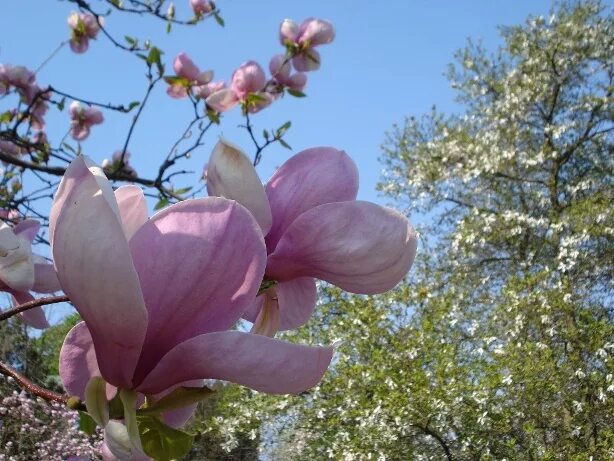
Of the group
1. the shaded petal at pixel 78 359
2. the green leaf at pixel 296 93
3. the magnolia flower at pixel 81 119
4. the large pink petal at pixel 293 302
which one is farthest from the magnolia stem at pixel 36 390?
the magnolia flower at pixel 81 119

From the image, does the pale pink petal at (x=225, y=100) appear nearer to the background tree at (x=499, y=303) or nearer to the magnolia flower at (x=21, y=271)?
the magnolia flower at (x=21, y=271)

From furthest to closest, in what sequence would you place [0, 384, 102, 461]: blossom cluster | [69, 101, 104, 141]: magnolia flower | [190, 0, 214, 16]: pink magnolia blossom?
[0, 384, 102, 461]: blossom cluster, [69, 101, 104, 141]: magnolia flower, [190, 0, 214, 16]: pink magnolia blossom

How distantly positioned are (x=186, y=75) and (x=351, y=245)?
6.22 ft

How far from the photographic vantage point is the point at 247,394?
20.0 feet

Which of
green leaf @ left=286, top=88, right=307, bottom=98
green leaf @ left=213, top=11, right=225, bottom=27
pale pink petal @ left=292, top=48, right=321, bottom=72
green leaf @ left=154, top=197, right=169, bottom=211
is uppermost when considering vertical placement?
green leaf @ left=213, top=11, right=225, bottom=27

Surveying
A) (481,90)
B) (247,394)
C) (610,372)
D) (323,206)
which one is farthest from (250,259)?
(481,90)

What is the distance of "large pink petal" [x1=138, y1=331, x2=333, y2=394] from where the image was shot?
1.12 feet

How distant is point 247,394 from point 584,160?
5289 mm

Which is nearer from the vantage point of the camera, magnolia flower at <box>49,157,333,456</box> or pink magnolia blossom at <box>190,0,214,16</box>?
magnolia flower at <box>49,157,333,456</box>

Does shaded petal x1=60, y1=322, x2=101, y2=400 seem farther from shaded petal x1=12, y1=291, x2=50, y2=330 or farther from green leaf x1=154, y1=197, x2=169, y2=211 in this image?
green leaf x1=154, y1=197, x2=169, y2=211

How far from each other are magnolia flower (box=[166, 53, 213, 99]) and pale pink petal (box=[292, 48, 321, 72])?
29cm

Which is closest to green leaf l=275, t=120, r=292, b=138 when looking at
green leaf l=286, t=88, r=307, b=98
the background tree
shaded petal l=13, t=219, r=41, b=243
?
green leaf l=286, t=88, r=307, b=98

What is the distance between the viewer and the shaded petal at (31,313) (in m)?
0.62

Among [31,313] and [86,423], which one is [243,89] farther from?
[86,423]
